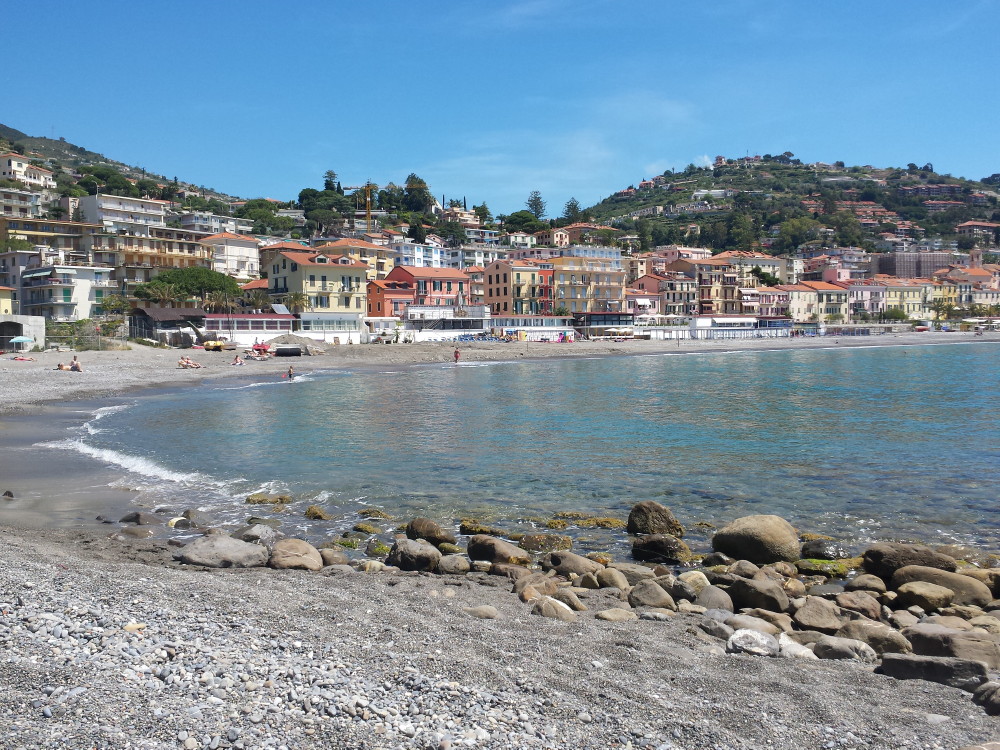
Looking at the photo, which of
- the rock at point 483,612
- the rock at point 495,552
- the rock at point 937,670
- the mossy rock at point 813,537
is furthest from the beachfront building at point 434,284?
the rock at point 937,670

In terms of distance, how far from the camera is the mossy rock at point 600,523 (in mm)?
14016

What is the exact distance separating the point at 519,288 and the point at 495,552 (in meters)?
88.3

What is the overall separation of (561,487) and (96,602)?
1126cm

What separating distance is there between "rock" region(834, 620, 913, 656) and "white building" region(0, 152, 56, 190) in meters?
148

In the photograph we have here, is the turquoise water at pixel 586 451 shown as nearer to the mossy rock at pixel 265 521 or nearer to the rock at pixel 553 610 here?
the mossy rock at pixel 265 521

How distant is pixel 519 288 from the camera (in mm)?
98688

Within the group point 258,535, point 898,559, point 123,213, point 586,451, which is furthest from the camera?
point 123,213

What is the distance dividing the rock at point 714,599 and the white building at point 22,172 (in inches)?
5748

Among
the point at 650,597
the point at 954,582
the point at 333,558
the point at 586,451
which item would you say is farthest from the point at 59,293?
the point at 954,582

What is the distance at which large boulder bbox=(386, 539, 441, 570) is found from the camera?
36.5ft

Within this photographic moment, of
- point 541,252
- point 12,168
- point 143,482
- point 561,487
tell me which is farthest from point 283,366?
point 12,168

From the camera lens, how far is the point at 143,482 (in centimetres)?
1766

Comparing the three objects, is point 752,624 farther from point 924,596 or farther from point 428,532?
point 428,532

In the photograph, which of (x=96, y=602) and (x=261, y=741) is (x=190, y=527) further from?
(x=261, y=741)
